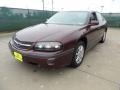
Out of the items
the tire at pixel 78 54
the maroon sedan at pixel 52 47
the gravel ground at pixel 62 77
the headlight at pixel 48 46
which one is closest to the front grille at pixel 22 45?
the maroon sedan at pixel 52 47

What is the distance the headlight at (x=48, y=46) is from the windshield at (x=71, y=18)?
4.23 ft

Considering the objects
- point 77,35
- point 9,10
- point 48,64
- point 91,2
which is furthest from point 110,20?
point 48,64

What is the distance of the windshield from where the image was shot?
3798mm

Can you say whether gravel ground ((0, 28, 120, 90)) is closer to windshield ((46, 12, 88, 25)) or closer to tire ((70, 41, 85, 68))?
tire ((70, 41, 85, 68))

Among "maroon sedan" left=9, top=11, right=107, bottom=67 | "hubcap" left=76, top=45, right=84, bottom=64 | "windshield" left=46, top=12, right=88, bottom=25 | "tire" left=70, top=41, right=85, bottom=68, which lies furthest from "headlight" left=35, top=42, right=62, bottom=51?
"windshield" left=46, top=12, right=88, bottom=25

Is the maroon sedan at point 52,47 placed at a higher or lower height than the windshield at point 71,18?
lower

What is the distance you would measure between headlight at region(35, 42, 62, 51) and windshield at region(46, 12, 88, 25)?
1.29 metres

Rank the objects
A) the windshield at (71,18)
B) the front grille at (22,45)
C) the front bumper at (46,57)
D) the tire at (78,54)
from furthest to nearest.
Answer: the windshield at (71,18) → the tire at (78,54) → the front grille at (22,45) → the front bumper at (46,57)

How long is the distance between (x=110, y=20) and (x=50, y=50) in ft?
36.7

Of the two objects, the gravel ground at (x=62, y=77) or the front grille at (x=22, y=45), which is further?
the front grille at (x=22, y=45)

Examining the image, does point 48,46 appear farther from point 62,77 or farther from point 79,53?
point 79,53

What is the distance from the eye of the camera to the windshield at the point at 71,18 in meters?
3.80

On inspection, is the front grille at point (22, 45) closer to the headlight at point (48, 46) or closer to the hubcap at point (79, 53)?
the headlight at point (48, 46)

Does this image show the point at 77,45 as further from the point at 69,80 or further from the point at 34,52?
the point at 34,52
